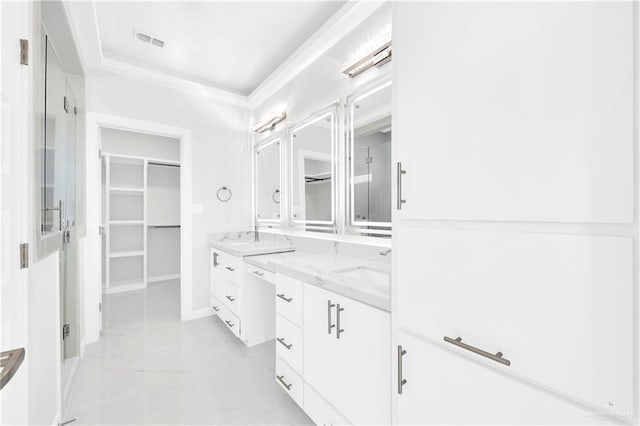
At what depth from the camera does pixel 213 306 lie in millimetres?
3223

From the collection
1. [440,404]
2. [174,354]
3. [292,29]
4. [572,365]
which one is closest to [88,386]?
[174,354]

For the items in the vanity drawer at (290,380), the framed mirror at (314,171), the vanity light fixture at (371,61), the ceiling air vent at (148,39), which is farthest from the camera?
the ceiling air vent at (148,39)

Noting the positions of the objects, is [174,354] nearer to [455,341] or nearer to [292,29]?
[455,341]

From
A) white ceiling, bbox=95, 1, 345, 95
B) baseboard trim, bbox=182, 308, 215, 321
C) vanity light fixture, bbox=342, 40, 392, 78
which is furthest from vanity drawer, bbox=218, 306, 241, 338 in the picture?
white ceiling, bbox=95, 1, 345, 95

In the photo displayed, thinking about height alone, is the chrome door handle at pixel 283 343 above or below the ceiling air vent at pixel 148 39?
below

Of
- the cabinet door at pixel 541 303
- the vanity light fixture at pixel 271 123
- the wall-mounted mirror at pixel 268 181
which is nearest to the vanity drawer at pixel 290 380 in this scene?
the cabinet door at pixel 541 303

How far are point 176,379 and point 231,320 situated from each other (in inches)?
26.9

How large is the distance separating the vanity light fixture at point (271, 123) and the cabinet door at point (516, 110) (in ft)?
6.93

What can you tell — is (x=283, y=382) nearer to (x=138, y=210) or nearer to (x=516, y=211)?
(x=516, y=211)

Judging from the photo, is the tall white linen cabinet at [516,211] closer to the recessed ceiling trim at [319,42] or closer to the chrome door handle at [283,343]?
the chrome door handle at [283,343]

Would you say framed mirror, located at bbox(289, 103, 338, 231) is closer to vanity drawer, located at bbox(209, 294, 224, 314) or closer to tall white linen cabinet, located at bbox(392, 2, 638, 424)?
vanity drawer, located at bbox(209, 294, 224, 314)

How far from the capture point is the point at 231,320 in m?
2.71

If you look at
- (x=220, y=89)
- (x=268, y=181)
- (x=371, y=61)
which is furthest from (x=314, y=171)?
(x=220, y=89)

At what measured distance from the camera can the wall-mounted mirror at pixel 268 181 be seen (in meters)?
3.19
